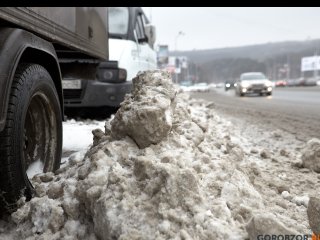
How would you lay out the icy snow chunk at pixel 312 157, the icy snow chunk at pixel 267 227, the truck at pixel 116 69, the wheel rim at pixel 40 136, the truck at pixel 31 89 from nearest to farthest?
the icy snow chunk at pixel 267 227
the truck at pixel 31 89
the wheel rim at pixel 40 136
the icy snow chunk at pixel 312 157
the truck at pixel 116 69

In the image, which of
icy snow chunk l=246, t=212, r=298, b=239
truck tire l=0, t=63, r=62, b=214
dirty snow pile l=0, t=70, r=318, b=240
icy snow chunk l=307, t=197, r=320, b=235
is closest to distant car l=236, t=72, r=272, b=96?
dirty snow pile l=0, t=70, r=318, b=240

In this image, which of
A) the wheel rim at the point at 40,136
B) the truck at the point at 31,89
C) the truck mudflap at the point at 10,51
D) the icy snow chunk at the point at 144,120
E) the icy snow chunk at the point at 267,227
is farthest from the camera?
the wheel rim at the point at 40,136

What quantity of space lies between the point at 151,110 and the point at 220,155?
3.25 ft

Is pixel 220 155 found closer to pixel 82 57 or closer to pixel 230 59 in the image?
pixel 82 57

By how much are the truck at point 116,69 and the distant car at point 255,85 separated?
1695cm

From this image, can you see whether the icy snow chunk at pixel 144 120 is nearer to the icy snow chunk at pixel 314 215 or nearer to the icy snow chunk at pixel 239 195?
the icy snow chunk at pixel 239 195

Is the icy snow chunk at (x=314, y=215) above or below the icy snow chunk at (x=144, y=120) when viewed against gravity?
below

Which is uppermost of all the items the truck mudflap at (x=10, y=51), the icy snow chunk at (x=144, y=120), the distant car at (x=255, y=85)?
the truck mudflap at (x=10, y=51)

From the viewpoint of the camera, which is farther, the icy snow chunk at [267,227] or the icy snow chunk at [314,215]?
the icy snow chunk at [314,215]

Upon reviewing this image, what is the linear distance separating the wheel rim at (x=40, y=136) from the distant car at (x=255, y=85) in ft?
75.6

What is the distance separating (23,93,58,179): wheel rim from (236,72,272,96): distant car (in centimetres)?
2305

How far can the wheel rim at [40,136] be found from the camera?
3451 millimetres

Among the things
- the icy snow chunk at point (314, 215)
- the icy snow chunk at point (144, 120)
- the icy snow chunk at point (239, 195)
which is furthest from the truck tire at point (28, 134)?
the icy snow chunk at point (314, 215)

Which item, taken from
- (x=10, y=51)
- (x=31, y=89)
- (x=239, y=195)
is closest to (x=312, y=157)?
(x=239, y=195)
